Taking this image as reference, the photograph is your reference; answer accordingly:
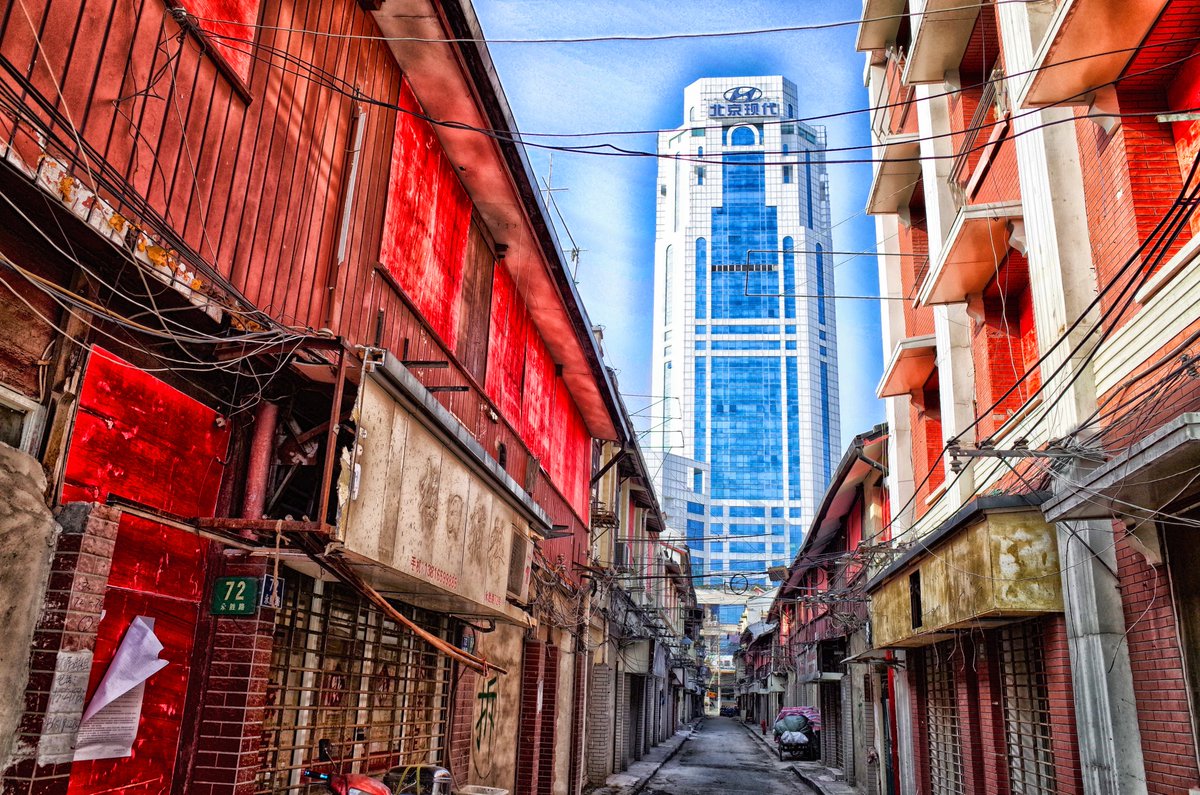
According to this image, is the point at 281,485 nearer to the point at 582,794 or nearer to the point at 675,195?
the point at 582,794

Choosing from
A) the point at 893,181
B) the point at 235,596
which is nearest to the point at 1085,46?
the point at 235,596

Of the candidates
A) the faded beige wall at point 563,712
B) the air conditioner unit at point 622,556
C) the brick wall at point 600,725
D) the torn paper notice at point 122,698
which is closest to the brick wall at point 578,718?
the faded beige wall at point 563,712

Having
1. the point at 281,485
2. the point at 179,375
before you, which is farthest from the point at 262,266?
the point at 281,485

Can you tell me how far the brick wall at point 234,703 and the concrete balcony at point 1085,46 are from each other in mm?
7898

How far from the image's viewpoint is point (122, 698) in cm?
471

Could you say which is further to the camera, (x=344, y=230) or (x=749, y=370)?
(x=749, y=370)

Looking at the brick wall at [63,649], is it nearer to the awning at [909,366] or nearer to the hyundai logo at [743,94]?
the awning at [909,366]

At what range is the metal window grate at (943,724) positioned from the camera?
1365 centimetres

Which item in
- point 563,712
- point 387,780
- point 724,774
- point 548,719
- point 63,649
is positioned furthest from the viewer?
point 724,774

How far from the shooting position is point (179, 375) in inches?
211

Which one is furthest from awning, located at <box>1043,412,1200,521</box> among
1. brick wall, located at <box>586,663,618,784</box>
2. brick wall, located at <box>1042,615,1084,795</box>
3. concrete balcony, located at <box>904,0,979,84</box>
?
brick wall, located at <box>586,663,618,784</box>

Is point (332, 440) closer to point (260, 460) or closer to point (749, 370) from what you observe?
point (260, 460)

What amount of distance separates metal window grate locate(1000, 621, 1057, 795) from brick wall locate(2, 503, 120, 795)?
9168mm

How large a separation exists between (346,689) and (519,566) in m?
3.60
